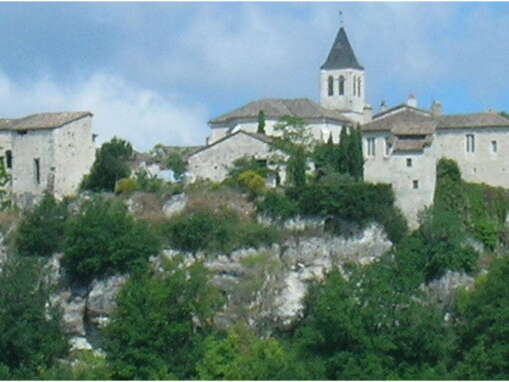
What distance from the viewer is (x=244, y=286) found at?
7394 centimetres

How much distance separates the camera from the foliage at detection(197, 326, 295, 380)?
68.4m

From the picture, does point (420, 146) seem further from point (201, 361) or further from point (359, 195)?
point (201, 361)

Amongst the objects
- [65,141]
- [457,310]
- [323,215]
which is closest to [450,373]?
[457,310]

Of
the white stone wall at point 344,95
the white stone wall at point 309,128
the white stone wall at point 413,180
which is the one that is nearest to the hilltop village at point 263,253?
the white stone wall at point 413,180

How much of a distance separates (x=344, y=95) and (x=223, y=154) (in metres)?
10.7

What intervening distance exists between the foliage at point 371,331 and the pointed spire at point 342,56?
18.8m

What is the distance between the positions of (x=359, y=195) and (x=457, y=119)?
622 cm

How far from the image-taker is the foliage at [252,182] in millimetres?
77438

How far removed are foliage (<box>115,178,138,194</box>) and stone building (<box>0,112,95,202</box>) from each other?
295 centimetres

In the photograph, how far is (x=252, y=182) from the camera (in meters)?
77.6

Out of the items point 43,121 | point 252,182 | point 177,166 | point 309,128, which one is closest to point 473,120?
point 309,128

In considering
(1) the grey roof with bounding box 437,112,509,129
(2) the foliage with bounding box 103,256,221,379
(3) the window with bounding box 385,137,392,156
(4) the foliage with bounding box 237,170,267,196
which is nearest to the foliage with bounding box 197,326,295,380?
(2) the foliage with bounding box 103,256,221,379

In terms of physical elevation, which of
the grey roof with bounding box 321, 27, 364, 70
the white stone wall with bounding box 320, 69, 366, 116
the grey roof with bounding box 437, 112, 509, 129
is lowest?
the grey roof with bounding box 437, 112, 509, 129

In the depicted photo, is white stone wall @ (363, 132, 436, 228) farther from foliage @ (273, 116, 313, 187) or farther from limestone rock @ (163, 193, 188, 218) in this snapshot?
limestone rock @ (163, 193, 188, 218)
